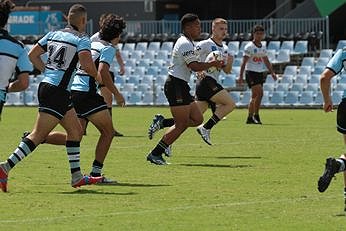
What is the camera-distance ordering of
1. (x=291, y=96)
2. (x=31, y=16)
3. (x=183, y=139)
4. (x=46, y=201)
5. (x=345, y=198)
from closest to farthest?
1. (x=345, y=198)
2. (x=46, y=201)
3. (x=183, y=139)
4. (x=291, y=96)
5. (x=31, y=16)

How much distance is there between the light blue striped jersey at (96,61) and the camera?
1516 centimetres

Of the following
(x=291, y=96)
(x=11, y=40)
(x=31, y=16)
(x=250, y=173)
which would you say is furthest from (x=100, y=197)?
(x=31, y=16)

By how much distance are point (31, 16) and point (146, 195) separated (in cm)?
3608

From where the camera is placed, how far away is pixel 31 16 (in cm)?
4878

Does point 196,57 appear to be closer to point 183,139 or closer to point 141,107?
point 183,139

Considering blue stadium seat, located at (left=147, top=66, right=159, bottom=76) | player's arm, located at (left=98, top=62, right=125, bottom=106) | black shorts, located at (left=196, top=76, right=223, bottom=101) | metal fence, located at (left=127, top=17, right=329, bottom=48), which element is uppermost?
metal fence, located at (left=127, top=17, right=329, bottom=48)

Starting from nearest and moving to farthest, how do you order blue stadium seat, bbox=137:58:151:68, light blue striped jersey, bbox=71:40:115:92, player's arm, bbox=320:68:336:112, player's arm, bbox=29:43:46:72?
player's arm, bbox=320:68:336:112 → player's arm, bbox=29:43:46:72 → light blue striped jersey, bbox=71:40:115:92 → blue stadium seat, bbox=137:58:151:68

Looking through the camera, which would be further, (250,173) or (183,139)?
(183,139)

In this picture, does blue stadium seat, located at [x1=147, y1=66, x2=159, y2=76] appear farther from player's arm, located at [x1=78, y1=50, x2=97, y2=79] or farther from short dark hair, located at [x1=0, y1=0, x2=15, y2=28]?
player's arm, located at [x1=78, y1=50, x2=97, y2=79]

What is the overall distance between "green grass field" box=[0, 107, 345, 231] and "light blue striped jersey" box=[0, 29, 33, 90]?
1438 millimetres

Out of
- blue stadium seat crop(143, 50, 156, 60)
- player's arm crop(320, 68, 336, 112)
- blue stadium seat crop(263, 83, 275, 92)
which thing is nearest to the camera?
player's arm crop(320, 68, 336, 112)

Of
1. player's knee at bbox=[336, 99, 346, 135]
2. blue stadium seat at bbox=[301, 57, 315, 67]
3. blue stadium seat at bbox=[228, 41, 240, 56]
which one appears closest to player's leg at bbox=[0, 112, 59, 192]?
player's knee at bbox=[336, 99, 346, 135]

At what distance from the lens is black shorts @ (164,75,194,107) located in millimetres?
17328

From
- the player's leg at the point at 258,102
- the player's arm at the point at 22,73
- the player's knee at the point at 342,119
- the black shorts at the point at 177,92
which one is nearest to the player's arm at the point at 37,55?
the player's arm at the point at 22,73
